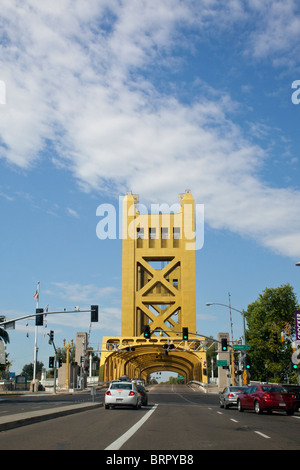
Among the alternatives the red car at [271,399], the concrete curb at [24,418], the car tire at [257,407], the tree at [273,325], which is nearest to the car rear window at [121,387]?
the concrete curb at [24,418]

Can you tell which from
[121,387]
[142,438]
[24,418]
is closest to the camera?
[142,438]

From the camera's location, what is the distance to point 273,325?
7975 centimetres

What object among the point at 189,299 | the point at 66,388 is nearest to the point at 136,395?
the point at 66,388

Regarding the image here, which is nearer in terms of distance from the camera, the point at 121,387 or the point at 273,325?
the point at 121,387

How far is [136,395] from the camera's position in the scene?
2795cm

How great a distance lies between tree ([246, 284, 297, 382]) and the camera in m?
80.4

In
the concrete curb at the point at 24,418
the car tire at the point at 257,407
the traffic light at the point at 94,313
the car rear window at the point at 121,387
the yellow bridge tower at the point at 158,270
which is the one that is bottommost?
the car tire at the point at 257,407

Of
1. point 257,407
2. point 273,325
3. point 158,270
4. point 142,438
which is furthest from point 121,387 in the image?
point 158,270

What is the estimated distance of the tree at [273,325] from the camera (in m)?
80.4

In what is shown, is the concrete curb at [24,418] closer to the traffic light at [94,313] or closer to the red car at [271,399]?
the red car at [271,399]

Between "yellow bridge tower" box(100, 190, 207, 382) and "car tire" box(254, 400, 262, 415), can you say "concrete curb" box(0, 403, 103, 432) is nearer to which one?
"car tire" box(254, 400, 262, 415)

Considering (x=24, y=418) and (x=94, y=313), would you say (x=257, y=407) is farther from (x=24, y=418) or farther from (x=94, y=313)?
(x=94, y=313)

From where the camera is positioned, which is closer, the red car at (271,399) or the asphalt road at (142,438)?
the asphalt road at (142,438)
